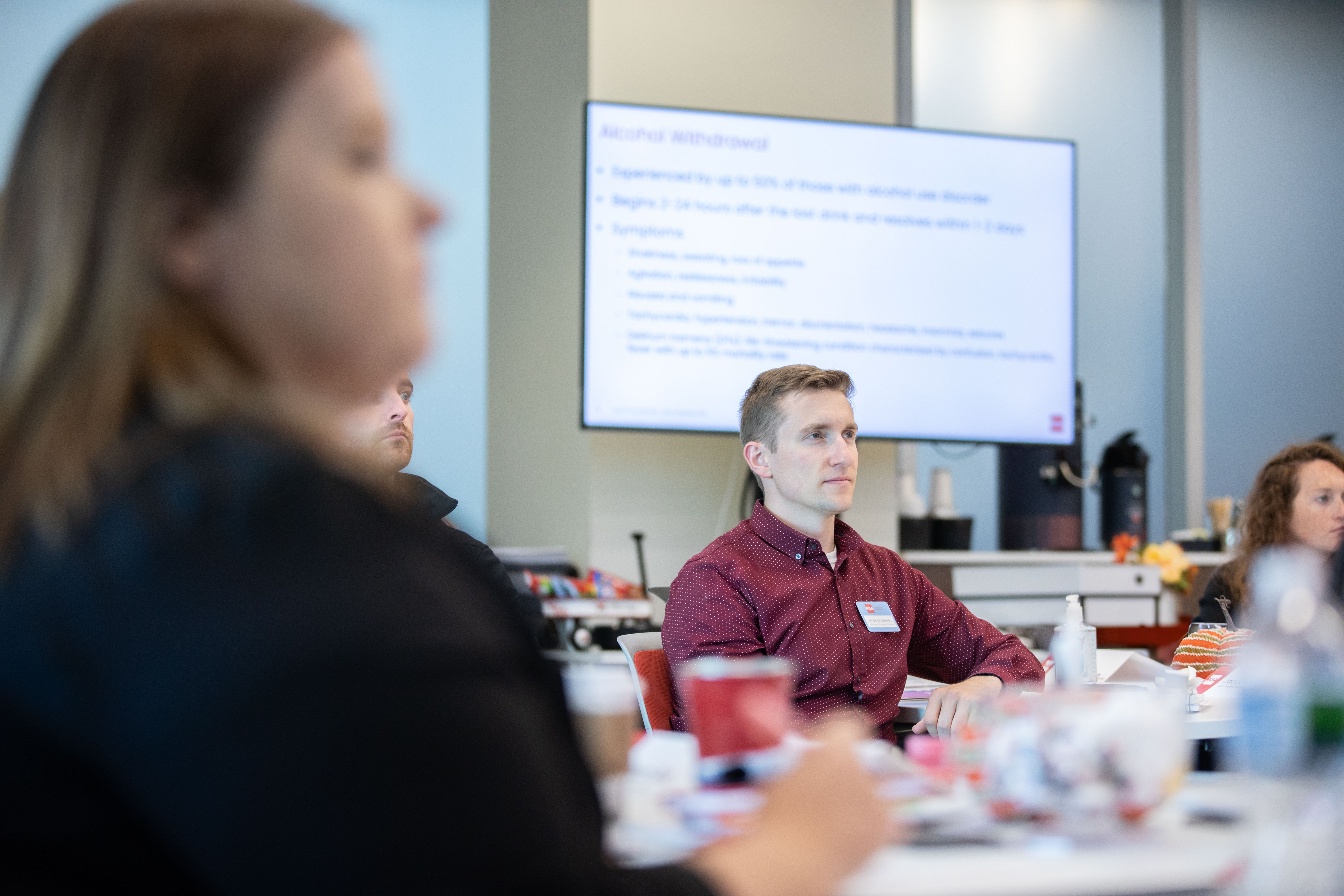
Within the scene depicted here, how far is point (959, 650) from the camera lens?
257 centimetres

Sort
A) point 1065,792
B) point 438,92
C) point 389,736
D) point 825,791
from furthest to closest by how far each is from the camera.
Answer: point 438,92 < point 1065,792 < point 825,791 < point 389,736

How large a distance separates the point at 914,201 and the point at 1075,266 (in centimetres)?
67

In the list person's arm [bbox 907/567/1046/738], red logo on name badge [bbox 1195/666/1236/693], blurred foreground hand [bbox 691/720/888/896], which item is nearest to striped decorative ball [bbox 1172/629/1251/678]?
red logo on name badge [bbox 1195/666/1236/693]

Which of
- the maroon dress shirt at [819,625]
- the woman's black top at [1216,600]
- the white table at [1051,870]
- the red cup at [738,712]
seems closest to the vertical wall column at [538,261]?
the maroon dress shirt at [819,625]

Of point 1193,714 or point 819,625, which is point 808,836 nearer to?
point 1193,714

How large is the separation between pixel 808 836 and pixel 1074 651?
4.97ft

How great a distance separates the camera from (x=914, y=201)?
4.02 metres

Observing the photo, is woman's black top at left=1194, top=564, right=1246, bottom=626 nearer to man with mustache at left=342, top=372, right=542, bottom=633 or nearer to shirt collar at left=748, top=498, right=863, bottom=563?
shirt collar at left=748, top=498, right=863, bottom=563

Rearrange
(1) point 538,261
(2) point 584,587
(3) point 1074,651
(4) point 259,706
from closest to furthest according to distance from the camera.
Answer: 1. (4) point 259,706
2. (3) point 1074,651
3. (2) point 584,587
4. (1) point 538,261

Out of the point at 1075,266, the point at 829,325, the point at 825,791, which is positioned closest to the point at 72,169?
the point at 825,791

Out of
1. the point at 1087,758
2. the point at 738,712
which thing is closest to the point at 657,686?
the point at 738,712

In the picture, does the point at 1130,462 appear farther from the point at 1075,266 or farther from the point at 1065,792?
the point at 1065,792

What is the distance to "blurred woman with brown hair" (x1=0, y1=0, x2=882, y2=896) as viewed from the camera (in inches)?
19.5

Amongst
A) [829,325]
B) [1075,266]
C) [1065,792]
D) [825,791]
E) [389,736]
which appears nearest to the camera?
[389,736]
